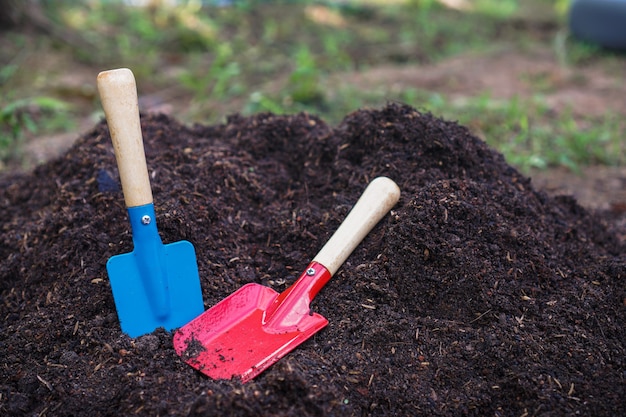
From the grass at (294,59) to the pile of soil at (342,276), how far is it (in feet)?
A: 4.57

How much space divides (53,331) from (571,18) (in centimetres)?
684

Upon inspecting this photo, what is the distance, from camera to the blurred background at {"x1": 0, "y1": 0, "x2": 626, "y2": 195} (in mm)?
4113

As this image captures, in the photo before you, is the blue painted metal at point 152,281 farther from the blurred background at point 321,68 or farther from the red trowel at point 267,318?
the blurred background at point 321,68

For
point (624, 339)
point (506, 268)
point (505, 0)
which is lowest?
point (505, 0)

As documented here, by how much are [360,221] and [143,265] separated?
749mm

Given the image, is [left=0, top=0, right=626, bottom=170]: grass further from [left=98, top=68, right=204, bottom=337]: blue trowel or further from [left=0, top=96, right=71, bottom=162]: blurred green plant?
[left=98, top=68, right=204, bottom=337]: blue trowel

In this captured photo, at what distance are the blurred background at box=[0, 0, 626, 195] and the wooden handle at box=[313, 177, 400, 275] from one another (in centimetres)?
186

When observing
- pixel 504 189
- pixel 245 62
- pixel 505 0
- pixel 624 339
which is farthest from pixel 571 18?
pixel 624 339

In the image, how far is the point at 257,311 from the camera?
78.4 inches

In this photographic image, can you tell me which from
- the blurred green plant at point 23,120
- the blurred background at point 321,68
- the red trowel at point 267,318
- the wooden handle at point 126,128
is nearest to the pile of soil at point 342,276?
the red trowel at point 267,318

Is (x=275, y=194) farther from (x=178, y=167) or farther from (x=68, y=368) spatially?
(x=68, y=368)

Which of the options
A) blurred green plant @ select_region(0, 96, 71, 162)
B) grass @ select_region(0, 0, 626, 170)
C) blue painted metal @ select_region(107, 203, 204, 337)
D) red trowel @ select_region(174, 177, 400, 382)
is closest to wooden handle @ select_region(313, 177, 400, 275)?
red trowel @ select_region(174, 177, 400, 382)

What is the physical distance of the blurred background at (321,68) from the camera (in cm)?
411

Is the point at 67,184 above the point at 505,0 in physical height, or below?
above
